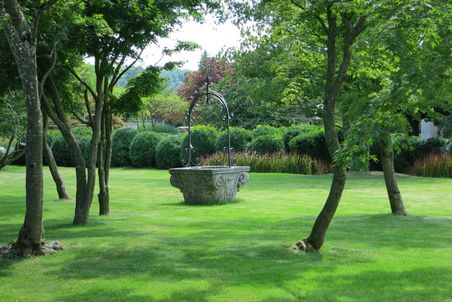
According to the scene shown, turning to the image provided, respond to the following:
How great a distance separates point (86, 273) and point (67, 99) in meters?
6.72

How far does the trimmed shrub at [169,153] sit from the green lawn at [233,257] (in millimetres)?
16804

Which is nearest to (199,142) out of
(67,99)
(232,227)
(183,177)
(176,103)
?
(183,177)

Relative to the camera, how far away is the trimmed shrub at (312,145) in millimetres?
25469

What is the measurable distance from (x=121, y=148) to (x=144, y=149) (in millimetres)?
1933

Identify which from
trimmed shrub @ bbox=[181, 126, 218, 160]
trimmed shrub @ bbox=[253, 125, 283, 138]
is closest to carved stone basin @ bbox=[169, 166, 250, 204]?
trimmed shrub @ bbox=[253, 125, 283, 138]

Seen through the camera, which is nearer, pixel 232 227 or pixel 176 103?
pixel 232 227

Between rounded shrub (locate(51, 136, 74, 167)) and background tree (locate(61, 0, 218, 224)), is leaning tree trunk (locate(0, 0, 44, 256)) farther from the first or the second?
rounded shrub (locate(51, 136, 74, 167))

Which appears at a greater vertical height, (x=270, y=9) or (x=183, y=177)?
(x=270, y=9)

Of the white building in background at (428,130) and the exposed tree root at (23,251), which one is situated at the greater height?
the white building in background at (428,130)

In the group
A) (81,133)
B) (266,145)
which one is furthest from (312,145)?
(81,133)

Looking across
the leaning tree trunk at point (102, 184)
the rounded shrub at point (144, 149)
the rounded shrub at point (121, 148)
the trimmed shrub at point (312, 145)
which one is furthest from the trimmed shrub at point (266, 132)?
the leaning tree trunk at point (102, 184)

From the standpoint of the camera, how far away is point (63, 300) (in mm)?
5441

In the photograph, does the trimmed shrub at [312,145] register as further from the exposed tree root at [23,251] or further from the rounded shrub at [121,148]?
the exposed tree root at [23,251]

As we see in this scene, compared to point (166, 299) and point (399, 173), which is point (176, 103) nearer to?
point (399, 173)
